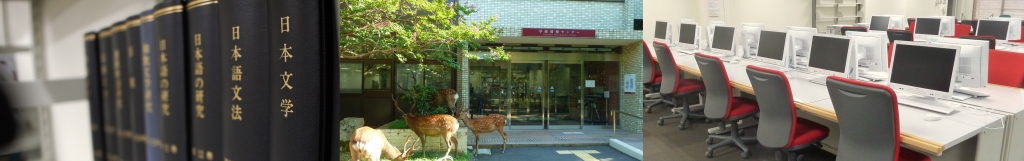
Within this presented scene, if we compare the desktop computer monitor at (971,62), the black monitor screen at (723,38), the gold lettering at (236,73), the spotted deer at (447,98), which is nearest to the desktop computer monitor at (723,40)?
the black monitor screen at (723,38)

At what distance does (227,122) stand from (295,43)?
163mm

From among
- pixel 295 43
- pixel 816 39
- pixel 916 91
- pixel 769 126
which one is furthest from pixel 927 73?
pixel 295 43

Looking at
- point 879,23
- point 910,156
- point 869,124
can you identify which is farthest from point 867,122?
point 879,23

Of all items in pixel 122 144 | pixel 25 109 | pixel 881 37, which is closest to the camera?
pixel 25 109

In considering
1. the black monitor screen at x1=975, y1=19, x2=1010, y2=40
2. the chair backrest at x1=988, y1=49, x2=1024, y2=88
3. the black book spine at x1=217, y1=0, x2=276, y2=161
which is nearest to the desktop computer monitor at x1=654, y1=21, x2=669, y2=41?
the black monitor screen at x1=975, y1=19, x2=1010, y2=40

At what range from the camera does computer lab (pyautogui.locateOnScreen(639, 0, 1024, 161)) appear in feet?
5.74

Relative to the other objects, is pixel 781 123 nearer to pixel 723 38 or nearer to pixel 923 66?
pixel 723 38

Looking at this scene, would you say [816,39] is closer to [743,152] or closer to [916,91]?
[916,91]

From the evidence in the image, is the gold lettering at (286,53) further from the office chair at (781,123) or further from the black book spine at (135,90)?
the office chair at (781,123)

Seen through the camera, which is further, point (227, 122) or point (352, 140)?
point (352, 140)

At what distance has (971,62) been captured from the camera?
2.05m

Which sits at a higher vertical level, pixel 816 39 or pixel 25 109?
pixel 816 39

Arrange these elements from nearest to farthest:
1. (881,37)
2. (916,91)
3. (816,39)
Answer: (916,91)
(881,37)
(816,39)

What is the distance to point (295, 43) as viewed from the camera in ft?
3.14
